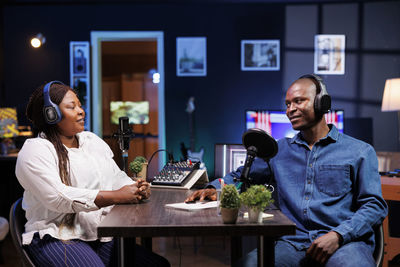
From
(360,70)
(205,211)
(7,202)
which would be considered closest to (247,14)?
(360,70)

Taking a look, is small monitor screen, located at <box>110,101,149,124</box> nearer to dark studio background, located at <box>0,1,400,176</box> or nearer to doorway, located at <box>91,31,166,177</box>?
doorway, located at <box>91,31,166,177</box>

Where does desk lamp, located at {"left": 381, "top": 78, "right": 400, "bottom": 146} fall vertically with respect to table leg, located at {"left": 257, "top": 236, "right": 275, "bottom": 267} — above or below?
above

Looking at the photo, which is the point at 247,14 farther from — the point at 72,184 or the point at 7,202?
the point at 72,184

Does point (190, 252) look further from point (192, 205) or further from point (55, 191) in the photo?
point (55, 191)

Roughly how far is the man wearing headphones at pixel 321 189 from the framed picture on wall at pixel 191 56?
3.90 meters

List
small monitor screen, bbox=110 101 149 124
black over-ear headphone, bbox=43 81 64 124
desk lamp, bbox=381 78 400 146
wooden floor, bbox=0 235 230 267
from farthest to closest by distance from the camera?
small monitor screen, bbox=110 101 149 124
desk lamp, bbox=381 78 400 146
wooden floor, bbox=0 235 230 267
black over-ear headphone, bbox=43 81 64 124

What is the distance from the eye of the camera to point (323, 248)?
176 cm

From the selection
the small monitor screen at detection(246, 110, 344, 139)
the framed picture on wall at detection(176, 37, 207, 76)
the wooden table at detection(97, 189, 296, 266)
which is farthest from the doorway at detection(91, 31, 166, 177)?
the wooden table at detection(97, 189, 296, 266)

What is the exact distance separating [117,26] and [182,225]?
4916 mm

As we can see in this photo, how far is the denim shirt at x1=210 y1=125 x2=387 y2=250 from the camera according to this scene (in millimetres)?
1874

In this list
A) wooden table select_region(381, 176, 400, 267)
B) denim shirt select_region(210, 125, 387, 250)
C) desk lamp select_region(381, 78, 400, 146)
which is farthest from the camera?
desk lamp select_region(381, 78, 400, 146)

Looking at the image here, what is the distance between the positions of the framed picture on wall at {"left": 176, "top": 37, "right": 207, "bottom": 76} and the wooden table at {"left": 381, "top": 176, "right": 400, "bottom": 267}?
2.98 meters

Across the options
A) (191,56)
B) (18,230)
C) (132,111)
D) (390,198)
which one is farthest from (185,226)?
(132,111)

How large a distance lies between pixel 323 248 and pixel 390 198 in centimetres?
200
